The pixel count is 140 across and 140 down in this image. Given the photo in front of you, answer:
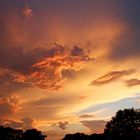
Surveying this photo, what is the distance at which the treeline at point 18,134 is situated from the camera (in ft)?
487

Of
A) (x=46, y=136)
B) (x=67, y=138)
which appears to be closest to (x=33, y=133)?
(x=46, y=136)

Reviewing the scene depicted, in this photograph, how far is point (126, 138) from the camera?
12656 centimetres

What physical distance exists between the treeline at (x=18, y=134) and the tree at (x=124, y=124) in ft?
98.9

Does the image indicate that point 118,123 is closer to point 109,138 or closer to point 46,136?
point 109,138

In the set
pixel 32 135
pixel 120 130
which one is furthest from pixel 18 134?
pixel 120 130

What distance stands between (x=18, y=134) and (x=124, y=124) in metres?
47.7

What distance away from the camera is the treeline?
148 metres

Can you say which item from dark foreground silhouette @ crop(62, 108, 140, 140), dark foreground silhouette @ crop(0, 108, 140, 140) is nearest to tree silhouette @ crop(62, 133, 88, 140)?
dark foreground silhouette @ crop(0, 108, 140, 140)

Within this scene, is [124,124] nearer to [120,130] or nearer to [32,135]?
[120,130]

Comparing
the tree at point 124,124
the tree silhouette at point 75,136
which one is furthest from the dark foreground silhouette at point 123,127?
the tree silhouette at point 75,136

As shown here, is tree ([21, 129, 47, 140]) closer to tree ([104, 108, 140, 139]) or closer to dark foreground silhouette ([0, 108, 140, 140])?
dark foreground silhouette ([0, 108, 140, 140])

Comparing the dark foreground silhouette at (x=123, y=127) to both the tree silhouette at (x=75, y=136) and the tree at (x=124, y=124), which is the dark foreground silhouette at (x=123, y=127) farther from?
the tree silhouette at (x=75, y=136)

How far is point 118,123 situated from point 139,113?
9.16 m

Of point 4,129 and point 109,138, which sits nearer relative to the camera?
point 109,138
